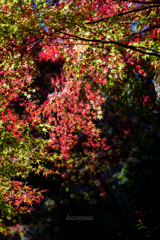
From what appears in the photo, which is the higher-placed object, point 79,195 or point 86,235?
point 79,195

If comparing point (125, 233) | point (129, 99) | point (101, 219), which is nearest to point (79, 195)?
point (101, 219)

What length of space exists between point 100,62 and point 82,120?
153cm

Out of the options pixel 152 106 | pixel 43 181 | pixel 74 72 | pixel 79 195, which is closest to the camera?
pixel 74 72

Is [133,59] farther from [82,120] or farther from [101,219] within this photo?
[101,219]

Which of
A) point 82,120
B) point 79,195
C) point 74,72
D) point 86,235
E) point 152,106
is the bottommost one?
point 86,235

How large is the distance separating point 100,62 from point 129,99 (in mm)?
2098

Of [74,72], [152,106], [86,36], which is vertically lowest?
[152,106]

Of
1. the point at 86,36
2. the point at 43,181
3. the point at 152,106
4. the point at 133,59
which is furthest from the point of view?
the point at 43,181

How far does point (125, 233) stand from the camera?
7742 mm

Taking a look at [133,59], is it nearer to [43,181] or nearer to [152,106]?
[152,106]

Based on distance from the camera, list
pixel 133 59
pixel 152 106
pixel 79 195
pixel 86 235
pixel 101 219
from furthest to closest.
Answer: pixel 79 195
pixel 101 219
pixel 86 235
pixel 152 106
pixel 133 59

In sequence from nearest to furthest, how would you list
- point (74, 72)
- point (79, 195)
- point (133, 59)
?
point (74, 72) → point (133, 59) → point (79, 195)

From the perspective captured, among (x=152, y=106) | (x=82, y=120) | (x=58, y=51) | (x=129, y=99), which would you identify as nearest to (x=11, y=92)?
(x=58, y=51)

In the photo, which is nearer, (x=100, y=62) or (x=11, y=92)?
(x=100, y=62)
